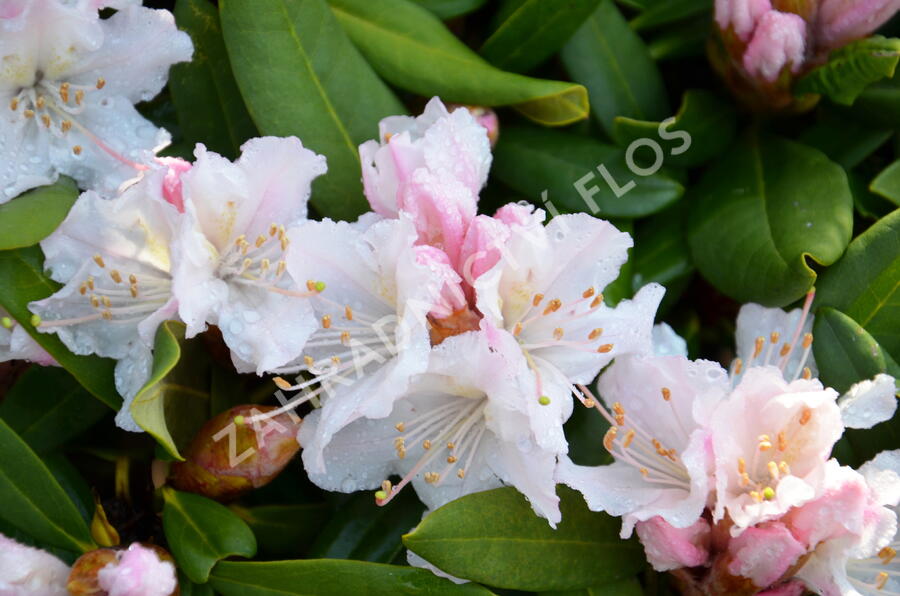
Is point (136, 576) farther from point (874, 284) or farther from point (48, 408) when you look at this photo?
point (874, 284)

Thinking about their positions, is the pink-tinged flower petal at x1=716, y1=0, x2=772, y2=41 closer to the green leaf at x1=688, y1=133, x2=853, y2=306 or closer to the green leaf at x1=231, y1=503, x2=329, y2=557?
the green leaf at x1=688, y1=133, x2=853, y2=306

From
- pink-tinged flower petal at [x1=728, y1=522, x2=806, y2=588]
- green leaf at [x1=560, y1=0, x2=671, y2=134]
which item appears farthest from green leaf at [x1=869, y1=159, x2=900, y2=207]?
pink-tinged flower petal at [x1=728, y1=522, x2=806, y2=588]

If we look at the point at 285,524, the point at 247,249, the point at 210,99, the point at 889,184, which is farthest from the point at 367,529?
the point at 889,184

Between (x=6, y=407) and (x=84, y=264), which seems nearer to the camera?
(x=84, y=264)

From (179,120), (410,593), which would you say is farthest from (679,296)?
(179,120)

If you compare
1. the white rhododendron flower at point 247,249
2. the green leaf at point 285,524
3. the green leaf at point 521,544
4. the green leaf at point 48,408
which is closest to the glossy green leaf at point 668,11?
the white rhododendron flower at point 247,249

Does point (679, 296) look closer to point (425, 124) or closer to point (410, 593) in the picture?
point (425, 124)
